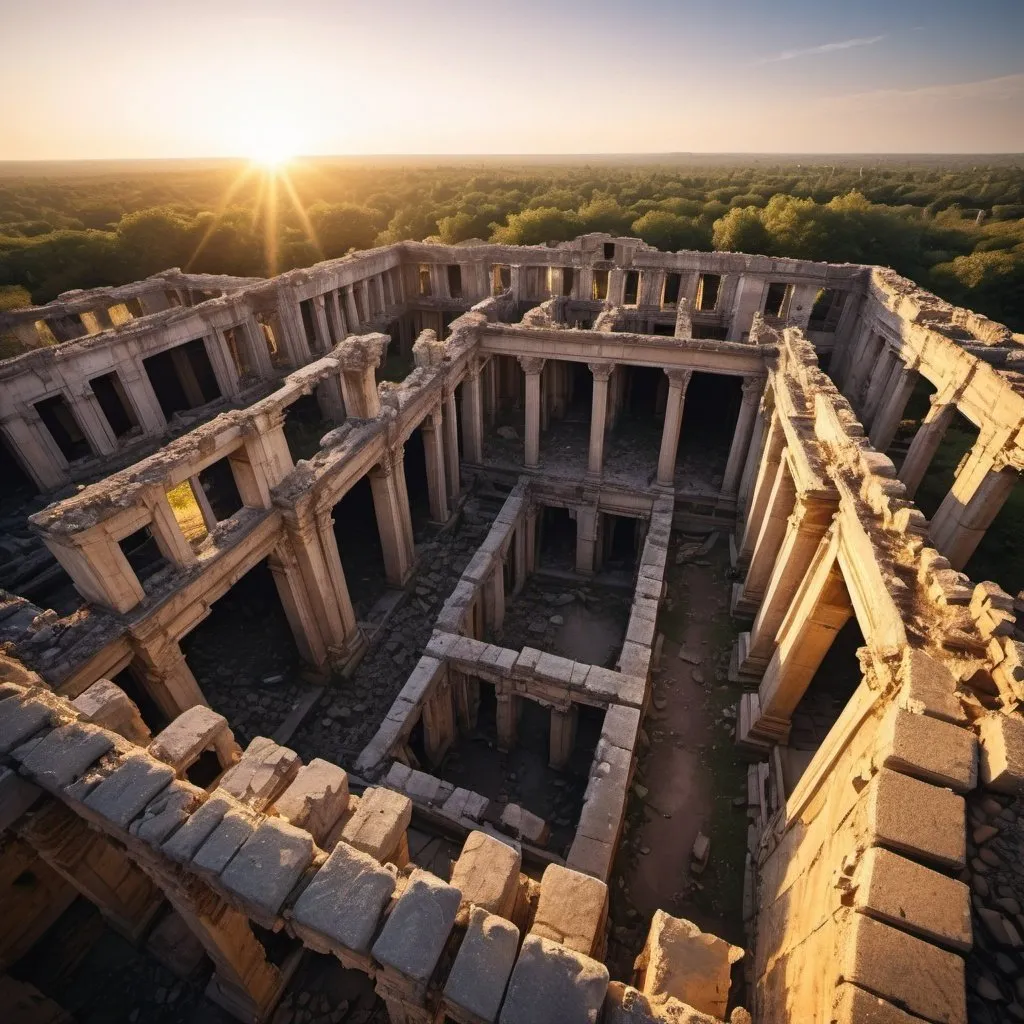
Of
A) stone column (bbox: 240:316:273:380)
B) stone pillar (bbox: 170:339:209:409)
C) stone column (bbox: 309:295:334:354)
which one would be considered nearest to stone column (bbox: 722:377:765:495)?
stone column (bbox: 309:295:334:354)

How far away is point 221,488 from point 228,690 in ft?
31.2

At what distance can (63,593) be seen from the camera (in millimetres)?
13641

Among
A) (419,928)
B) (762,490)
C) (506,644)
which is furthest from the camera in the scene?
(506,644)

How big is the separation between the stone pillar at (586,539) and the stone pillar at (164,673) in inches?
523

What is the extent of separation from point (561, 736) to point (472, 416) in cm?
1174

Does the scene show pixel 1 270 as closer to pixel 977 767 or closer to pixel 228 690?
pixel 228 690

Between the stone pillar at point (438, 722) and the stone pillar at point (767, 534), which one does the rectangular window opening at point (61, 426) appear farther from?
the stone pillar at point (767, 534)

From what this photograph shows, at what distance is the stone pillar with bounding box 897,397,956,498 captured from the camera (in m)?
15.6

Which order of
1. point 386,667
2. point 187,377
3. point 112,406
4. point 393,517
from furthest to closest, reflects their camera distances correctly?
point 187,377 → point 112,406 → point 393,517 → point 386,667

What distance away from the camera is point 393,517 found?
612 inches

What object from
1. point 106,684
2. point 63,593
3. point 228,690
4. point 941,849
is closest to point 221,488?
point 63,593

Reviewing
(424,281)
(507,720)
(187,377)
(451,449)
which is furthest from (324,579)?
(424,281)

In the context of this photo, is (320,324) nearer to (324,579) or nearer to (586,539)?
(586,539)

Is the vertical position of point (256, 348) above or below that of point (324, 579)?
above
